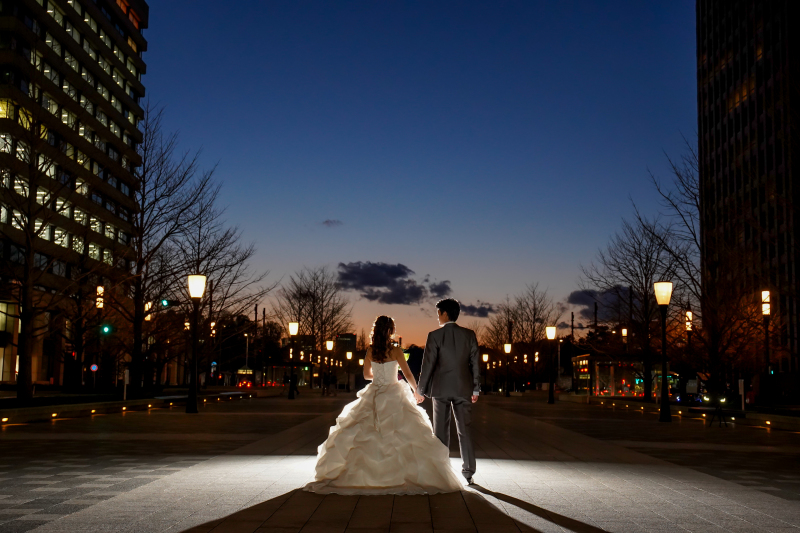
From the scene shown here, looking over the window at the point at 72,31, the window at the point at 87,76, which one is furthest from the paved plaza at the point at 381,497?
the window at the point at 87,76

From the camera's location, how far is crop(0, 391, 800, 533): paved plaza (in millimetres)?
7301

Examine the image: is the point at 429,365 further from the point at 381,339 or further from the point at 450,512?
the point at 450,512

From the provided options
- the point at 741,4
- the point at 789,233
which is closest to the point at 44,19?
the point at 789,233

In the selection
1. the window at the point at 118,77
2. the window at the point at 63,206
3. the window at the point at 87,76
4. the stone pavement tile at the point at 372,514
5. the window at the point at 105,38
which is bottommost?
the stone pavement tile at the point at 372,514

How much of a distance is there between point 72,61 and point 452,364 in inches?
2874

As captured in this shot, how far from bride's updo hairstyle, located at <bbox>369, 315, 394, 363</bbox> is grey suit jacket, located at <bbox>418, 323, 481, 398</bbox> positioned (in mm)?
476

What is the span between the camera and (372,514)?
300 inches

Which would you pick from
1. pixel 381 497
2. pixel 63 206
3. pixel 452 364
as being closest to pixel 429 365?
pixel 452 364

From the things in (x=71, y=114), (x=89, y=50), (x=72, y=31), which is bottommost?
(x=71, y=114)

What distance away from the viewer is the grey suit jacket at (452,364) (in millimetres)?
9406

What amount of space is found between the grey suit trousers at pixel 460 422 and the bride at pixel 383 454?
1.12ft

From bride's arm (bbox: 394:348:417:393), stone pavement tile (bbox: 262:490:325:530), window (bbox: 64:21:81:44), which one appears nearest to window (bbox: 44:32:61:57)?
window (bbox: 64:21:81:44)

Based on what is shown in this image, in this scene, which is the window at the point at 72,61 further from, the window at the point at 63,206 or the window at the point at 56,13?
the window at the point at 63,206

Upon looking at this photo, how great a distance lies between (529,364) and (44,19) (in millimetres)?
51773
